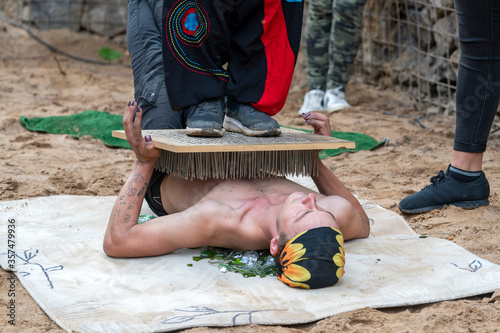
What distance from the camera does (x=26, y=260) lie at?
7.54 ft

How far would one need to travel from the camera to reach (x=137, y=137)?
2.22 metres

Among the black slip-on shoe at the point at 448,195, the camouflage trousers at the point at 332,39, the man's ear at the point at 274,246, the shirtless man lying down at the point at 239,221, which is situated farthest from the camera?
the camouflage trousers at the point at 332,39

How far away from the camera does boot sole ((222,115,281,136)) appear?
2.41 metres

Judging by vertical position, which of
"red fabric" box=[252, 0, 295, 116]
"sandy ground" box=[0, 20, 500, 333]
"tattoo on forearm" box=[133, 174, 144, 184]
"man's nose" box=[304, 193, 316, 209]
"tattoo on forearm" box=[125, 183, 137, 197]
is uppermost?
"red fabric" box=[252, 0, 295, 116]

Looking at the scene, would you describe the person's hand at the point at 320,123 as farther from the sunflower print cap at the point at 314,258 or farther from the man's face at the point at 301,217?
the sunflower print cap at the point at 314,258

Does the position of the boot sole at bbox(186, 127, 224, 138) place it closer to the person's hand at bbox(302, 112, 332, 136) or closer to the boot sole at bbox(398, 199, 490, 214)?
the person's hand at bbox(302, 112, 332, 136)

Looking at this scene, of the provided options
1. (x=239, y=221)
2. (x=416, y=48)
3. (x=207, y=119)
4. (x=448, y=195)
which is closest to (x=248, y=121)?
(x=207, y=119)

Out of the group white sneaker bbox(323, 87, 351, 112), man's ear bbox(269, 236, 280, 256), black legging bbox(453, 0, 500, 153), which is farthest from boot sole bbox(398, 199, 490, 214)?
white sneaker bbox(323, 87, 351, 112)

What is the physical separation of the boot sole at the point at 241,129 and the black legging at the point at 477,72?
0.93 m

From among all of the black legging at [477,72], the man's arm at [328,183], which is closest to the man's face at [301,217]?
the man's arm at [328,183]

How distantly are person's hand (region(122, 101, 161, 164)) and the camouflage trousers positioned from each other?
336 cm

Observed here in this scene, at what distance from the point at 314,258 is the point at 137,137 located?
793mm

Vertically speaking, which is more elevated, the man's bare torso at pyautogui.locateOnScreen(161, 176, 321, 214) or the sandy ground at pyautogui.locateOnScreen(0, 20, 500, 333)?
the man's bare torso at pyautogui.locateOnScreen(161, 176, 321, 214)

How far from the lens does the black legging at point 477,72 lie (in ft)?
8.58
